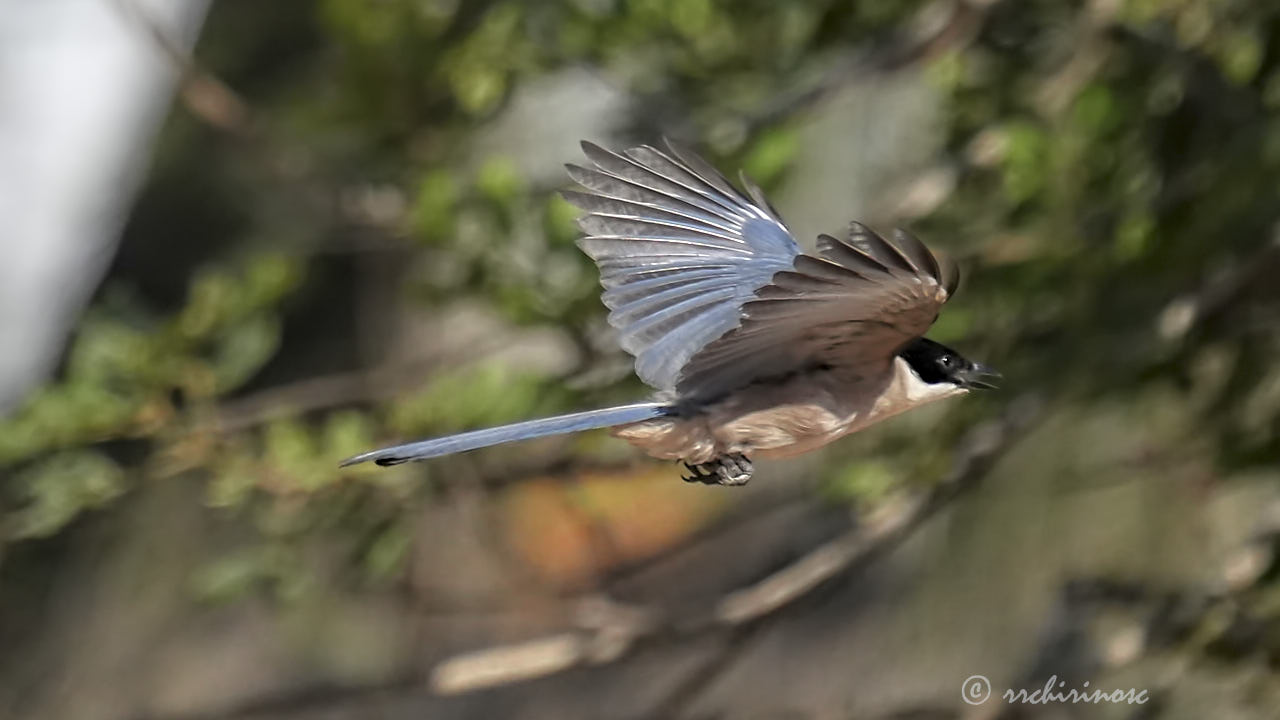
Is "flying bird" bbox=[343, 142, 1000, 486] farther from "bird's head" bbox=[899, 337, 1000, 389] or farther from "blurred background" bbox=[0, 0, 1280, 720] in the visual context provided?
"blurred background" bbox=[0, 0, 1280, 720]

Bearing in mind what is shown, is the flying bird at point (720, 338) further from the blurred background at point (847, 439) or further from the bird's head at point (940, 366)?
the blurred background at point (847, 439)

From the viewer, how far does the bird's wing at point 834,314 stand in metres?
1.48

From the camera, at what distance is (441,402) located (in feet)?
8.43

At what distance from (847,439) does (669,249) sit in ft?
3.30

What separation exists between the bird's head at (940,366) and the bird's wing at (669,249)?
20 cm

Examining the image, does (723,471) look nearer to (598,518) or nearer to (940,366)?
(940,366)

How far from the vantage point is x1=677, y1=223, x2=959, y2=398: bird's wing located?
4.86 ft

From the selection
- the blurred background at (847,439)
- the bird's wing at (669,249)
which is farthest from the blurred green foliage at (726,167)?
the bird's wing at (669,249)

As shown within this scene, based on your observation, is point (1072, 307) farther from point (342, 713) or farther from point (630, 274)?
point (342, 713)

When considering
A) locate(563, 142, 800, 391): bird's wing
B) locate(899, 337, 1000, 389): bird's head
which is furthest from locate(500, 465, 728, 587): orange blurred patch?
locate(899, 337, 1000, 389): bird's head

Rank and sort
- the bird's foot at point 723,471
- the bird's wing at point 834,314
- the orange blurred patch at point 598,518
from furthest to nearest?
the orange blurred patch at point 598,518 < the bird's foot at point 723,471 < the bird's wing at point 834,314

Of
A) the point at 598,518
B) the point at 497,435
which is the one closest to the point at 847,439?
the point at 598,518

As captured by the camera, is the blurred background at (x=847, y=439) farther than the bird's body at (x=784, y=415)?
Yes

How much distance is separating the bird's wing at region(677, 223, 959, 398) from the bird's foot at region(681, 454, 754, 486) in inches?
3.5
